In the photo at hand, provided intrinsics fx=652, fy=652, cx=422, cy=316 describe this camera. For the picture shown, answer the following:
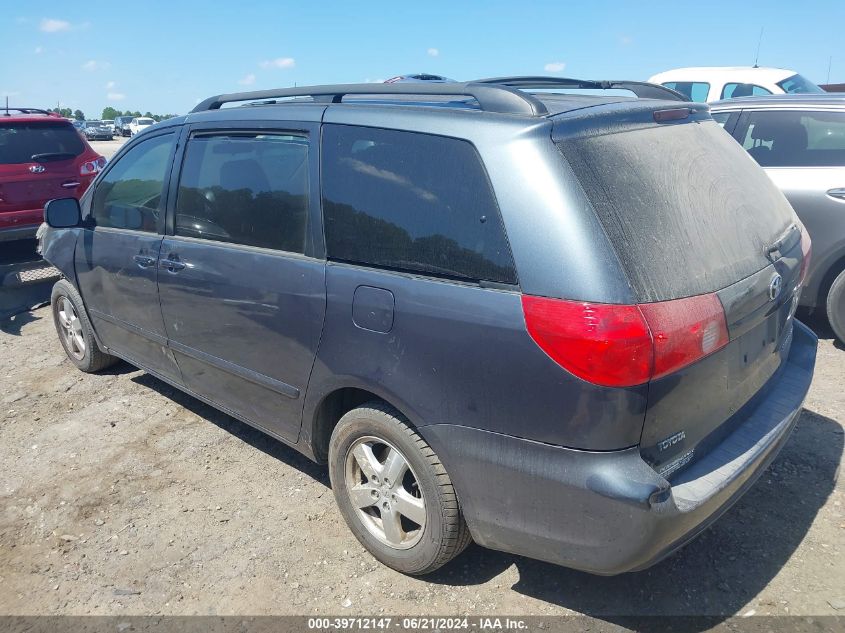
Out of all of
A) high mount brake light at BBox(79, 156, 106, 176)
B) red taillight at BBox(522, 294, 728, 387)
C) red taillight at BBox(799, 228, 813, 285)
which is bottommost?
red taillight at BBox(799, 228, 813, 285)

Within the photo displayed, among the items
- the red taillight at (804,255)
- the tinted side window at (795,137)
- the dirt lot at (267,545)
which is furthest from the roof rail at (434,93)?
the tinted side window at (795,137)

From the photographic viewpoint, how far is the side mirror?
4199mm

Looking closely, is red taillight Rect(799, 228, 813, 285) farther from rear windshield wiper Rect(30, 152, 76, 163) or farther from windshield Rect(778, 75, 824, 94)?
rear windshield wiper Rect(30, 152, 76, 163)

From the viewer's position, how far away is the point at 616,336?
6.35 ft

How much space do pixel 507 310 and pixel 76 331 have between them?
13.3ft

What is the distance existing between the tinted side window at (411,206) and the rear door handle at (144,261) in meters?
1.45

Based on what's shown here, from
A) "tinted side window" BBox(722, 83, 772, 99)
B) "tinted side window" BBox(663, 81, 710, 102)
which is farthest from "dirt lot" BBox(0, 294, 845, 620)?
"tinted side window" BBox(663, 81, 710, 102)

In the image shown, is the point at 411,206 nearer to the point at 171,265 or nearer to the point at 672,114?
the point at 672,114

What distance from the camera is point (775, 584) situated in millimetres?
2592

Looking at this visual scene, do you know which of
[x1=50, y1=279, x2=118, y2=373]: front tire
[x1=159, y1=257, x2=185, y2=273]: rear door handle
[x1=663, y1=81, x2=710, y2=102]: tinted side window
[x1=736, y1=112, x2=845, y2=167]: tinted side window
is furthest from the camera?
[x1=663, y1=81, x2=710, y2=102]: tinted side window

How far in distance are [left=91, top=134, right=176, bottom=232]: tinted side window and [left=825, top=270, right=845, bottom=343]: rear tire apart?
471cm

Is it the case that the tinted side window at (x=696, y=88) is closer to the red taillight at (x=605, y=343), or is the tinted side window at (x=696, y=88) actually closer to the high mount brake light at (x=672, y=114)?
the high mount brake light at (x=672, y=114)

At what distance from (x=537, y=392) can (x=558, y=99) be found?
133 centimetres

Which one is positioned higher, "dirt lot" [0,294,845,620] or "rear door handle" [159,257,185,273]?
"rear door handle" [159,257,185,273]
